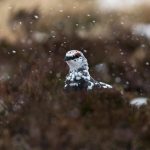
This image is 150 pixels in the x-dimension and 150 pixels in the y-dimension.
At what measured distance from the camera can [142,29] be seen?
16.0 metres

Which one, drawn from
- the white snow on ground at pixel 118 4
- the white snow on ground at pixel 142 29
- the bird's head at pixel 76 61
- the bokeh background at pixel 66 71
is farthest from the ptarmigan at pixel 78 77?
the white snow on ground at pixel 118 4

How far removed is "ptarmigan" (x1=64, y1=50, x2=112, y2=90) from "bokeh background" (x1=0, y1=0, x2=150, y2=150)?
22cm

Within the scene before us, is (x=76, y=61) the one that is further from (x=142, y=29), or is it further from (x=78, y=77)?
(x=142, y=29)

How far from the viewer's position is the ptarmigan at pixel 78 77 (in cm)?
860

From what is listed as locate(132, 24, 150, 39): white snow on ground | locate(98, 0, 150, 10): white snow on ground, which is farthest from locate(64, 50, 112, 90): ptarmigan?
locate(98, 0, 150, 10): white snow on ground

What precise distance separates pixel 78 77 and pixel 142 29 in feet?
24.2

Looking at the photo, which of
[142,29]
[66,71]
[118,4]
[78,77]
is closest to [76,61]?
[78,77]

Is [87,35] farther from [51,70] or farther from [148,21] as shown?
[51,70]

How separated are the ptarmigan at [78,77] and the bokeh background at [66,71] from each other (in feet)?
0.73

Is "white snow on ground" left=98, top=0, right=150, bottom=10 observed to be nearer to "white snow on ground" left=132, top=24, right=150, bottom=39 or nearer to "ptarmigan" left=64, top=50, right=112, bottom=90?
"white snow on ground" left=132, top=24, right=150, bottom=39

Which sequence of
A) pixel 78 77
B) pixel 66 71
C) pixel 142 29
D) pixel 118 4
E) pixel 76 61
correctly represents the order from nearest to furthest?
pixel 78 77, pixel 76 61, pixel 66 71, pixel 142 29, pixel 118 4

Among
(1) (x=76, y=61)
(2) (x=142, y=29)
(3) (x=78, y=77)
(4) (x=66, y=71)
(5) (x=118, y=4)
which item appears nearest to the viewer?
(3) (x=78, y=77)

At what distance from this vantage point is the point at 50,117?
19.7ft

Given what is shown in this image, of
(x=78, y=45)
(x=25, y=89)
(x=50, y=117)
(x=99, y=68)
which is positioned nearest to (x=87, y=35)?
(x=78, y=45)
